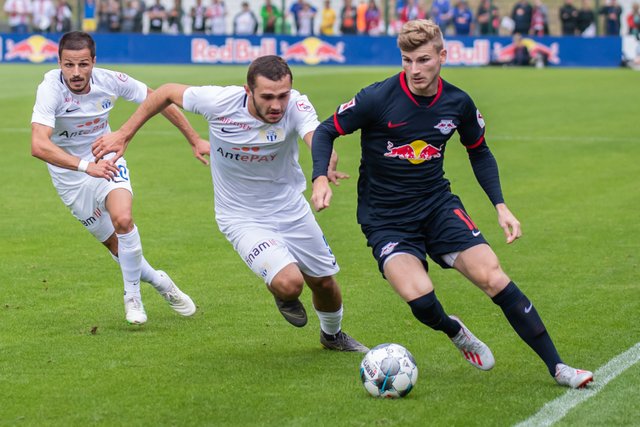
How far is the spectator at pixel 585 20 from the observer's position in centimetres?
4044

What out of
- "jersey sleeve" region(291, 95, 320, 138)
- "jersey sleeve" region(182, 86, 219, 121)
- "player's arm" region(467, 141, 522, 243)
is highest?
"jersey sleeve" region(182, 86, 219, 121)

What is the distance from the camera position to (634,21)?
39000 mm

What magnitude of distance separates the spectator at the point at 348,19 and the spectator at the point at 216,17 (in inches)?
176

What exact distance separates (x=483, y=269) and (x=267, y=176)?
1.85 m

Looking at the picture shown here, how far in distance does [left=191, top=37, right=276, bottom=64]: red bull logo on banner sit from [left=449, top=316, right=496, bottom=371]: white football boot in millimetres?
34183

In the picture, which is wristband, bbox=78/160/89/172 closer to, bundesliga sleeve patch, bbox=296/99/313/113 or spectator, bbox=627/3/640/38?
bundesliga sleeve patch, bbox=296/99/313/113

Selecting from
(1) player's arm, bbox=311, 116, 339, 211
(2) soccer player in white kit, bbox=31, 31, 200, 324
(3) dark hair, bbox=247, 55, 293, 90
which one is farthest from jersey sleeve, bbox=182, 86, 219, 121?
(2) soccer player in white kit, bbox=31, 31, 200, 324

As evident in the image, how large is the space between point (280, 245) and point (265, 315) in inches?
67.5

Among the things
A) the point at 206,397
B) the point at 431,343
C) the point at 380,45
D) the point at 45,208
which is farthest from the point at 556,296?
the point at 380,45

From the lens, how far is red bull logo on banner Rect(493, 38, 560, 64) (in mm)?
39500

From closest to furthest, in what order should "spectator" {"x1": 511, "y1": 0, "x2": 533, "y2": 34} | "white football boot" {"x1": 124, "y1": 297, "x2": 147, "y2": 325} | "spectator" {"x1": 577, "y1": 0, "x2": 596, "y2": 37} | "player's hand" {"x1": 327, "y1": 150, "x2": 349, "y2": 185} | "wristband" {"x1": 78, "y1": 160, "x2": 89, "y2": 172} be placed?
"player's hand" {"x1": 327, "y1": 150, "x2": 349, "y2": 185}
"wristband" {"x1": 78, "y1": 160, "x2": 89, "y2": 172}
"white football boot" {"x1": 124, "y1": 297, "x2": 147, "y2": 325}
"spectator" {"x1": 511, "y1": 0, "x2": 533, "y2": 34}
"spectator" {"x1": 577, "y1": 0, "x2": 596, "y2": 37}

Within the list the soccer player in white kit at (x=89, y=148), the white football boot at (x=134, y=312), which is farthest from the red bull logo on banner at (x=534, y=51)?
the white football boot at (x=134, y=312)

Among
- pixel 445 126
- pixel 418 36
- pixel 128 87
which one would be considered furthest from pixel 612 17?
pixel 418 36

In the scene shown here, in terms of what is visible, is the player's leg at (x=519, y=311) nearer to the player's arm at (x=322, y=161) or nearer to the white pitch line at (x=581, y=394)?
the white pitch line at (x=581, y=394)
